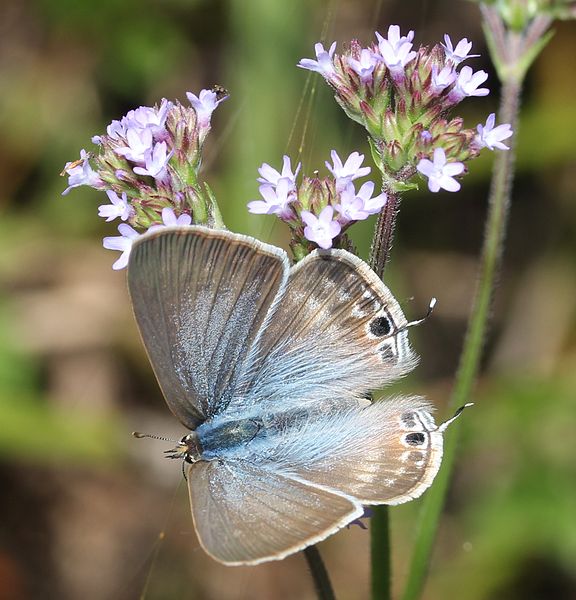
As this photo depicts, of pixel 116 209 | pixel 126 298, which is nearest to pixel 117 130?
pixel 116 209

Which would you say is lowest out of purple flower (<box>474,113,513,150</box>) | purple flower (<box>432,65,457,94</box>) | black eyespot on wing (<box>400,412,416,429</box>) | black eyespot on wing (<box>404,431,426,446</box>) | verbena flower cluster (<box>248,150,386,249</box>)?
black eyespot on wing (<box>404,431,426,446</box>)

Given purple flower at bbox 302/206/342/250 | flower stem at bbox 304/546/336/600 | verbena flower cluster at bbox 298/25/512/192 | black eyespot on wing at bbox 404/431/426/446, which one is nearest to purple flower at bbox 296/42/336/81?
verbena flower cluster at bbox 298/25/512/192

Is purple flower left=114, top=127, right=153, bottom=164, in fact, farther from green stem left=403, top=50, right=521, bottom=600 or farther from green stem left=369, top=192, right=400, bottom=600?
green stem left=403, top=50, right=521, bottom=600

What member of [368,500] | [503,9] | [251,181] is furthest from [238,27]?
[368,500]

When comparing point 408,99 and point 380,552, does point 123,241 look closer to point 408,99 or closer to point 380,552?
point 408,99

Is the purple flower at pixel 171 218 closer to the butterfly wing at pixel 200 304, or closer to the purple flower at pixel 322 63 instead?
the butterfly wing at pixel 200 304

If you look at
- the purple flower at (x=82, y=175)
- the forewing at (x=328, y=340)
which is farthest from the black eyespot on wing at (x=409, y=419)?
the purple flower at (x=82, y=175)
